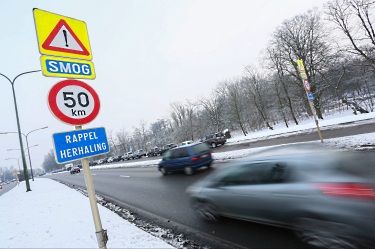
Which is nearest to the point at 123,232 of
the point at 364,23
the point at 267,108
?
the point at 364,23

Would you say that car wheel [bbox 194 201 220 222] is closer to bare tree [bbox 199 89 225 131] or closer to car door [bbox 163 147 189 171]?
car door [bbox 163 147 189 171]

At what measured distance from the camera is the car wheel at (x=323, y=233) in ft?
9.33

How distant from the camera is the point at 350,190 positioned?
9.63ft

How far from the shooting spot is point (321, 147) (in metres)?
4.00

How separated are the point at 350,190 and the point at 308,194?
0.54 meters

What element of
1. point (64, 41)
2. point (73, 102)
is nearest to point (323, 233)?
point (73, 102)

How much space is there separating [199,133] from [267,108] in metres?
22.4

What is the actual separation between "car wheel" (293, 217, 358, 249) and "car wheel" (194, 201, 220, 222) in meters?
2.05

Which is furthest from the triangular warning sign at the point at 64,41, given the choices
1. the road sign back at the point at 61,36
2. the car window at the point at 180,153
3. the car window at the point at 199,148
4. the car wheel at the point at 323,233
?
the car window at the point at 180,153

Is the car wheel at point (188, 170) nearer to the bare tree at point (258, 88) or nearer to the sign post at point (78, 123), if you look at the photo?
the sign post at point (78, 123)

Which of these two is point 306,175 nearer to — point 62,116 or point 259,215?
point 259,215

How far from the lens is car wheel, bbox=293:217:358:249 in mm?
2844

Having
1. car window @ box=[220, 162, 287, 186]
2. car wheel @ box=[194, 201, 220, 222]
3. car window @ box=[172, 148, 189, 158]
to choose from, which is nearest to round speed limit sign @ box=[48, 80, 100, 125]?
car window @ box=[220, 162, 287, 186]

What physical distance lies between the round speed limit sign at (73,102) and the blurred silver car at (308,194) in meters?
3.24
